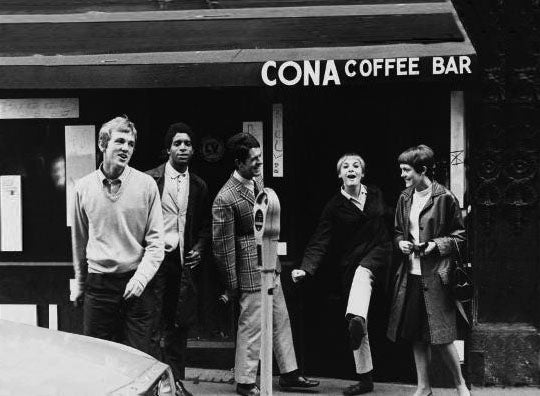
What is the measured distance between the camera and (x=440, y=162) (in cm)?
759

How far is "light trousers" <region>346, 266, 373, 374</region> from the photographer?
7324 mm

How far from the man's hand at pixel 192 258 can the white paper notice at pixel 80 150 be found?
4.63 ft

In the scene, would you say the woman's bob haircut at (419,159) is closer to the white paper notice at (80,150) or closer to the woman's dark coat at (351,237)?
the woman's dark coat at (351,237)

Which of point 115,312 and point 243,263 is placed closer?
point 115,312

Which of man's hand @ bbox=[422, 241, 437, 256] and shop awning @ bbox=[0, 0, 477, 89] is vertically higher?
shop awning @ bbox=[0, 0, 477, 89]

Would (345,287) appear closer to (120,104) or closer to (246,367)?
(246,367)

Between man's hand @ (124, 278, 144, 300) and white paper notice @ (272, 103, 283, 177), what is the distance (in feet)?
6.93

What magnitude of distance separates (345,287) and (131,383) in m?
3.25

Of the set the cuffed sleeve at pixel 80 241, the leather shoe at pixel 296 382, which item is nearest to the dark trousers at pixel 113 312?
the cuffed sleeve at pixel 80 241

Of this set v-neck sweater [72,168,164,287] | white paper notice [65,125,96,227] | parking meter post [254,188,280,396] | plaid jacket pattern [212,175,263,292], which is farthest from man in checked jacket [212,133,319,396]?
parking meter post [254,188,280,396]

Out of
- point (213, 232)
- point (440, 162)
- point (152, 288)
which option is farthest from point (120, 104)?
point (440, 162)

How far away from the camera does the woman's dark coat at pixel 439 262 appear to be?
6902mm

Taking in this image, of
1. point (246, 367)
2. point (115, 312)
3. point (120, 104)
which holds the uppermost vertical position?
point (120, 104)

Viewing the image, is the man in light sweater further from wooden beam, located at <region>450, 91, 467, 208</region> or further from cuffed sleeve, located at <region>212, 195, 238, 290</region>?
wooden beam, located at <region>450, 91, 467, 208</region>
